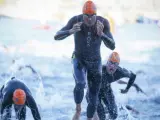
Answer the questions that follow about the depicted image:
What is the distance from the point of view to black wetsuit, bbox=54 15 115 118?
3344 mm

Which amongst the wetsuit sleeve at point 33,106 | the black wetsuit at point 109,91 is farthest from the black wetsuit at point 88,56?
the wetsuit sleeve at point 33,106

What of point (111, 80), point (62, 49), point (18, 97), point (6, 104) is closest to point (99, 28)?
point (62, 49)

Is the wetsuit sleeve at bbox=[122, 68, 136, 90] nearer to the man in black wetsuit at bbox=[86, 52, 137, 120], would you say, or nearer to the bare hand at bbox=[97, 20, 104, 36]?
the man in black wetsuit at bbox=[86, 52, 137, 120]

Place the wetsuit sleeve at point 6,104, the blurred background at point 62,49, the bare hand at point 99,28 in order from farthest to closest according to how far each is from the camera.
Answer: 1. the blurred background at point 62,49
2. the wetsuit sleeve at point 6,104
3. the bare hand at point 99,28

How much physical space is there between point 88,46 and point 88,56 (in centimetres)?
8

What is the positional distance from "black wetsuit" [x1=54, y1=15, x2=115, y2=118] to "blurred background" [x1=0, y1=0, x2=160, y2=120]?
86 mm

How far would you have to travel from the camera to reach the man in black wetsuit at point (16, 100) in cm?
335

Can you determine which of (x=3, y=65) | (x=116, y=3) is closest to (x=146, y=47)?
(x=116, y=3)

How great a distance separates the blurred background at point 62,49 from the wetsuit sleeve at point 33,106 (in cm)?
5

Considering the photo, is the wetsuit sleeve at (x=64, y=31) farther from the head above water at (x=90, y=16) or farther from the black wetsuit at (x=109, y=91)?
the black wetsuit at (x=109, y=91)

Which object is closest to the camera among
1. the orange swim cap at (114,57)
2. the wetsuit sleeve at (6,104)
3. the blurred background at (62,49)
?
the wetsuit sleeve at (6,104)

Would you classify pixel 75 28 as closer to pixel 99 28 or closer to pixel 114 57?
pixel 99 28

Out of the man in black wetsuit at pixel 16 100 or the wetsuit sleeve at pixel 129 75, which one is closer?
the man in black wetsuit at pixel 16 100

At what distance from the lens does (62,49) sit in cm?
366
